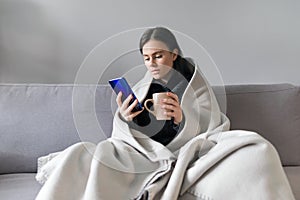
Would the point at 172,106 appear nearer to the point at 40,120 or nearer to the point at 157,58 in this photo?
the point at 157,58

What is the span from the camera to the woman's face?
1321mm

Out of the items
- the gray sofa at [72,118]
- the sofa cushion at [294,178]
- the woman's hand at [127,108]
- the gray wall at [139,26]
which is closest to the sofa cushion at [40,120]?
the gray sofa at [72,118]

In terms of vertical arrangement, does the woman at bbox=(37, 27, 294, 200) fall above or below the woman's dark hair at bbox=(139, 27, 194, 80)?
Answer: below

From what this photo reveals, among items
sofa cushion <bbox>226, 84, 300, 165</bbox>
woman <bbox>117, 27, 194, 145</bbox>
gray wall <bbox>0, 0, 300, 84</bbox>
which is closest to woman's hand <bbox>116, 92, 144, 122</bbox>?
woman <bbox>117, 27, 194, 145</bbox>

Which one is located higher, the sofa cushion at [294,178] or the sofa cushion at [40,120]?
the sofa cushion at [40,120]

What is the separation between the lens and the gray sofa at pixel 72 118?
5.09 ft

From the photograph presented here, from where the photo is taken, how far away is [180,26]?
2.02m

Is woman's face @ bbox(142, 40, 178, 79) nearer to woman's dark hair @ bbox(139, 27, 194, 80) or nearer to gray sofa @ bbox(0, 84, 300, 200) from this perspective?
woman's dark hair @ bbox(139, 27, 194, 80)

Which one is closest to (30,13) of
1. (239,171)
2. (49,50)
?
(49,50)

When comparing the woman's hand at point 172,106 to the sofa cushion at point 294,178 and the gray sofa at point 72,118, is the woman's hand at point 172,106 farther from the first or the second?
the sofa cushion at point 294,178

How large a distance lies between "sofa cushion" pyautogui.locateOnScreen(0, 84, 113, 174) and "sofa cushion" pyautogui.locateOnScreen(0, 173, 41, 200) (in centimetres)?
6

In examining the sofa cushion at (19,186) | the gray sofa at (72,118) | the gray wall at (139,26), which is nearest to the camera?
the sofa cushion at (19,186)

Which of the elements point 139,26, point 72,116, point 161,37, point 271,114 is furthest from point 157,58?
point 139,26

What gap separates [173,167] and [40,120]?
605 mm
